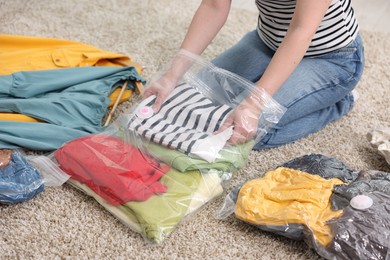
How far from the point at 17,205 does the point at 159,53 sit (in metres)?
0.66

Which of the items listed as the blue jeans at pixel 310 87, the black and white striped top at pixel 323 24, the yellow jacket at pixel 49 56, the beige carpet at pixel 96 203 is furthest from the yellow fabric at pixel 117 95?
the black and white striped top at pixel 323 24

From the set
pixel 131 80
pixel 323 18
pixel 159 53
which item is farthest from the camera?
pixel 159 53

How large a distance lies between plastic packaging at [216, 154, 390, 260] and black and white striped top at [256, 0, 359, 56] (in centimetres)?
28

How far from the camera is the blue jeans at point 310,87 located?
3.96ft

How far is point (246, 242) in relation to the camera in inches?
39.3

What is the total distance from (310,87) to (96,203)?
51 cm

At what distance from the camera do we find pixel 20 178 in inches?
42.1

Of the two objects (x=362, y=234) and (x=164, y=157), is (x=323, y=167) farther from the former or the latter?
(x=164, y=157)

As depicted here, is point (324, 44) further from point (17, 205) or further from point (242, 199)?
point (17, 205)

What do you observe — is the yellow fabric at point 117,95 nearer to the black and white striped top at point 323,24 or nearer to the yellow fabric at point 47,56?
the yellow fabric at point 47,56

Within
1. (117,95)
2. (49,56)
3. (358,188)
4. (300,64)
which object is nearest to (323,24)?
(300,64)

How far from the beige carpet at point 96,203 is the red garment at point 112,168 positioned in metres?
0.04

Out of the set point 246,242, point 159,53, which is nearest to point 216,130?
point 246,242

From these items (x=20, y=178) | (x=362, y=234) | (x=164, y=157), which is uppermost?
(x=362, y=234)
